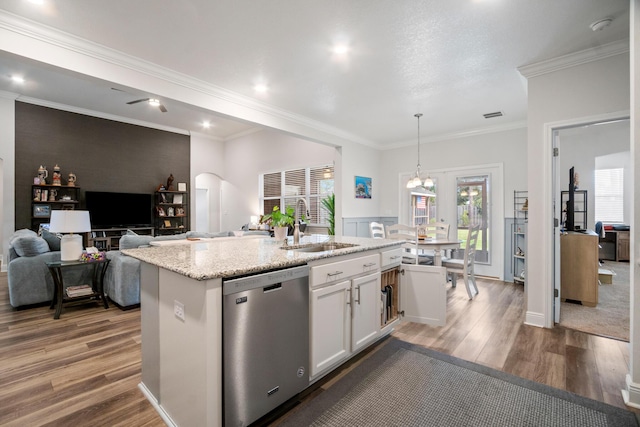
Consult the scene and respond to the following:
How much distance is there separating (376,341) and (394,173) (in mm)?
4578

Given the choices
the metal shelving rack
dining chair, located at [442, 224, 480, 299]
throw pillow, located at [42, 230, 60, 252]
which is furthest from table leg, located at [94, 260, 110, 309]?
the metal shelving rack

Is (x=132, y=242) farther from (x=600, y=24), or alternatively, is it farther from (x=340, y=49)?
(x=600, y=24)

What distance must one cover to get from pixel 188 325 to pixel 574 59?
403 cm

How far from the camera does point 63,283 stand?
3.70 meters

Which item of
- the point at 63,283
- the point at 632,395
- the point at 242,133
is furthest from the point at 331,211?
the point at 632,395

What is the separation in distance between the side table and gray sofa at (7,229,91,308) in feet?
0.52

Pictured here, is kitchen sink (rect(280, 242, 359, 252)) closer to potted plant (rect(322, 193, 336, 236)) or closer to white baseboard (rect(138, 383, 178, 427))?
white baseboard (rect(138, 383, 178, 427))

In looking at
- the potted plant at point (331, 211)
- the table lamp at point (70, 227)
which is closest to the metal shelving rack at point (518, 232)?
the potted plant at point (331, 211)

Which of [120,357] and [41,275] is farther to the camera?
[41,275]

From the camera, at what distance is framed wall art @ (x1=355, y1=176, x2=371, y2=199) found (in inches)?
243

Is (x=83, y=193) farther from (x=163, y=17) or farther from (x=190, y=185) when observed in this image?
(x=163, y=17)

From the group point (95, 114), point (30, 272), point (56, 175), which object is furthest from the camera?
point (95, 114)

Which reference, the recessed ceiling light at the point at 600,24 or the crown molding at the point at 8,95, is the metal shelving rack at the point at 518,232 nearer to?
the recessed ceiling light at the point at 600,24

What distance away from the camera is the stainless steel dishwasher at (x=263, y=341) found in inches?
58.4
